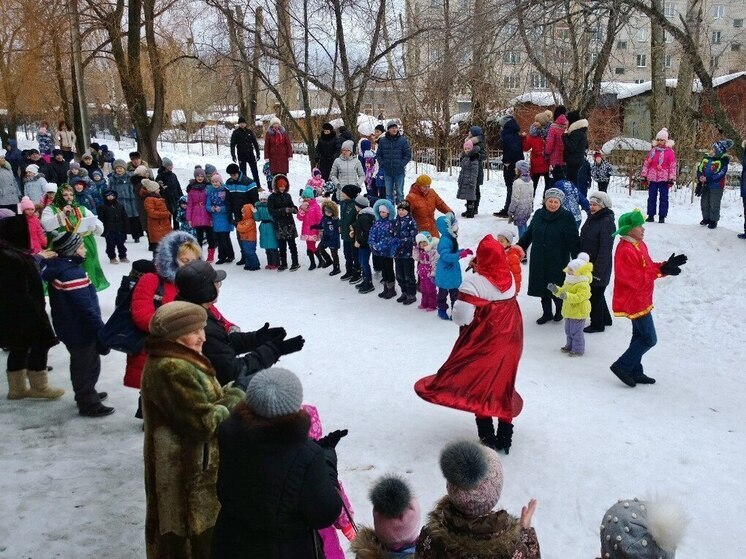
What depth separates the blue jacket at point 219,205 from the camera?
11398 millimetres

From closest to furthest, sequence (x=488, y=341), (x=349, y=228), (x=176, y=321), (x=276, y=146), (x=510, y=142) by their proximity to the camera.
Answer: (x=176, y=321) → (x=488, y=341) → (x=349, y=228) → (x=510, y=142) → (x=276, y=146)

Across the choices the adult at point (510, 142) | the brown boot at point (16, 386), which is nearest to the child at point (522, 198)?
the adult at point (510, 142)

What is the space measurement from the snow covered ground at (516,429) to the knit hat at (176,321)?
1.74 metres

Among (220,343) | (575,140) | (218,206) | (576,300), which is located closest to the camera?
(220,343)

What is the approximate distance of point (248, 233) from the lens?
1121 cm

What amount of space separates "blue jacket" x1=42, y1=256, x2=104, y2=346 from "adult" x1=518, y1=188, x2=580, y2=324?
515 centimetres

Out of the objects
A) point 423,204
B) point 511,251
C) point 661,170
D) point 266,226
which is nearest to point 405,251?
point 423,204

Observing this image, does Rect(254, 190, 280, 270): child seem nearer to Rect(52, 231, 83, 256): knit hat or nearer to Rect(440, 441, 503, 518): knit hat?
Rect(52, 231, 83, 256): knit hat

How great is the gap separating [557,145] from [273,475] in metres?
9.94

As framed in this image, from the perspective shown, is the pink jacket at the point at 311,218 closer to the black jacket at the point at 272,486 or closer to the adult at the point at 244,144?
the adult at the point at 244,144

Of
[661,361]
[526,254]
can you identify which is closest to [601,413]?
[661,361]

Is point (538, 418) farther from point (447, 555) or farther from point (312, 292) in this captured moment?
point (312, 292)

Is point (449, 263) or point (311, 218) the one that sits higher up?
point (311, 218)

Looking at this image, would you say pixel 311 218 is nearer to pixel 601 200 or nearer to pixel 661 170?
pixel 601 200
